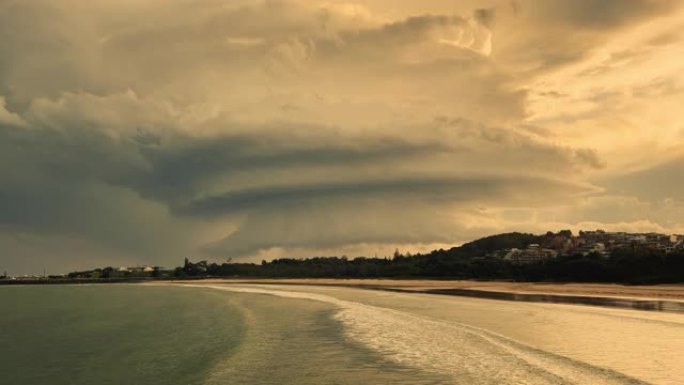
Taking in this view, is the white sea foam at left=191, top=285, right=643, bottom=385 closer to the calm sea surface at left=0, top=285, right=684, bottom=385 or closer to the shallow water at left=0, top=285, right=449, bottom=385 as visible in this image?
the calm sea surface at left=0, top=285, right=684, bottom=385

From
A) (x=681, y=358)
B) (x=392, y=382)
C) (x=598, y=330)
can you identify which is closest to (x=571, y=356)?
(x=681, y=358)

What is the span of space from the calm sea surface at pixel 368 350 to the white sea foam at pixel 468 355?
6cm

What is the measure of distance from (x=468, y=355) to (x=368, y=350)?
5447 mm

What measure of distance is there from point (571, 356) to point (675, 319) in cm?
2118

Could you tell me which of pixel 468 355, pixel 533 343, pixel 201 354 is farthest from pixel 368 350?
pixel 201 354

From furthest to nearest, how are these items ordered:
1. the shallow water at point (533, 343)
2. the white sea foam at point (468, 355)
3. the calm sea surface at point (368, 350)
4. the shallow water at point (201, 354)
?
the shallow water at point (201, 354)
the calm sea surface at point (368, 350)
the shallow water at point (533, 343)
the white sea foam at point (468, 355)

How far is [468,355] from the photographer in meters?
27.9

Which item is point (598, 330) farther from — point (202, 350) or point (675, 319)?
point (202, 350)

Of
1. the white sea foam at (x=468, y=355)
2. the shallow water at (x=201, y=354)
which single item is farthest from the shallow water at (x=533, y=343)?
the shallow water at (x=201, y=354)

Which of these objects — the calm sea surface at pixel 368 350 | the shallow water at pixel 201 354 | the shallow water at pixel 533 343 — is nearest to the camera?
the shallow water at pixel 533 343

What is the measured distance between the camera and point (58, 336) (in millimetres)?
45562

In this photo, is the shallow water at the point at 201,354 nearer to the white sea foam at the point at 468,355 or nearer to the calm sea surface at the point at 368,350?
the calm sea surface at the point at 368,350

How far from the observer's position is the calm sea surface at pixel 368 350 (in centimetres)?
2344

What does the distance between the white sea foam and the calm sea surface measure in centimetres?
6
